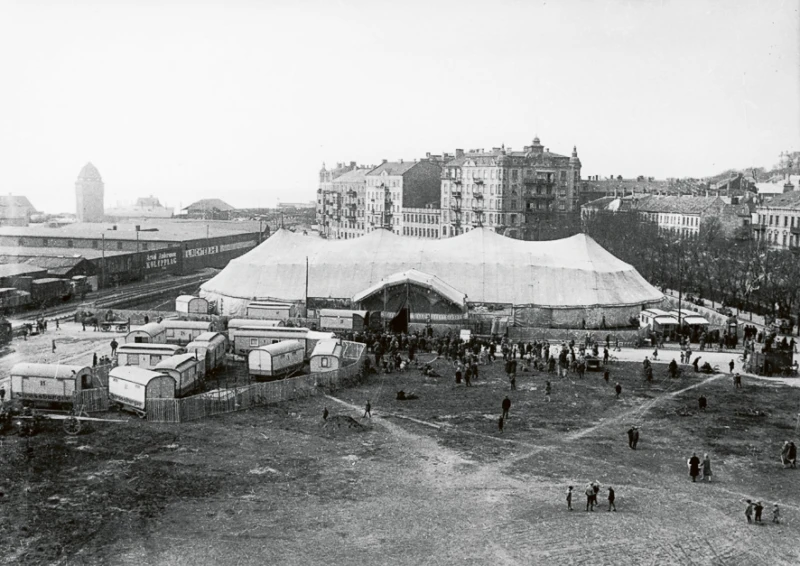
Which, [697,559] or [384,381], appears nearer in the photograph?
[697,559]

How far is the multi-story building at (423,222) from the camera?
396 ft

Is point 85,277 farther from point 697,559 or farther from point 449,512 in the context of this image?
point 697,559

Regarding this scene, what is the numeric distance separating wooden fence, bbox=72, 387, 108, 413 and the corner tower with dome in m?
140

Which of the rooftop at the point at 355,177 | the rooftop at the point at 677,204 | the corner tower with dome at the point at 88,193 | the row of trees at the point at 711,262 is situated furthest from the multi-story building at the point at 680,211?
the corner tower with dome at the point at 88,193

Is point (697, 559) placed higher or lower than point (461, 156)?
lower

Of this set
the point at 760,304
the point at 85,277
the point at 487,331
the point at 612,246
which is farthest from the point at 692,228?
the point at 85,277

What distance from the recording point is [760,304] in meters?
68.1

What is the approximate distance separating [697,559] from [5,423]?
918 inches

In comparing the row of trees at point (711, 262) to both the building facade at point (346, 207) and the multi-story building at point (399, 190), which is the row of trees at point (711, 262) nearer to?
the multi-story building at point (399, 190)

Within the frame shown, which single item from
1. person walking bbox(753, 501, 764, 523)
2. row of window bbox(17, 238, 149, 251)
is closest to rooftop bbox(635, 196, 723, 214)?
row of window bbox(17, 238, 149, 251)

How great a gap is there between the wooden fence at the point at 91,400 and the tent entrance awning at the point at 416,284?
23.3 meters

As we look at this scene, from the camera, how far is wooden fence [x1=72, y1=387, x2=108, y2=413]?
3288cm

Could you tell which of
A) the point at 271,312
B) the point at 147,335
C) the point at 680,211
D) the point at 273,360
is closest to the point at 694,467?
the point at 273,360

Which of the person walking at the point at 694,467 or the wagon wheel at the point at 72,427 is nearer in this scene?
the person walking at the point at 694,467
